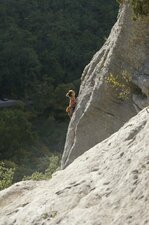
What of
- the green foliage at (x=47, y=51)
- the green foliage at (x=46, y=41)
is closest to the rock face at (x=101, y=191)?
→ the green foliage at (x=47, y=51)

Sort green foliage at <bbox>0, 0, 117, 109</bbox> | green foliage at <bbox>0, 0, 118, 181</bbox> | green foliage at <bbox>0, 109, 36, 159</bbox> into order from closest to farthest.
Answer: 1. green foliage at <bbox>0, 109, 36, 159</bbox>
2. green foliage at <bbox>0, 0, 118, 181</bbox>
3. green foliage at <bbox>0, 0, 117, 109</bbox>

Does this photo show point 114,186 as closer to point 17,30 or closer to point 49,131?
point 49,131

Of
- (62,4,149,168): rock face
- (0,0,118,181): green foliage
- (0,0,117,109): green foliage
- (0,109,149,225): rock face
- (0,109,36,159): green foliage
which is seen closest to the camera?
(0,109,149,225): rock face

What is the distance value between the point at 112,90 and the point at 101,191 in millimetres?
8838

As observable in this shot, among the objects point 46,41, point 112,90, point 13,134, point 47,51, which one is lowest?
point 13,134

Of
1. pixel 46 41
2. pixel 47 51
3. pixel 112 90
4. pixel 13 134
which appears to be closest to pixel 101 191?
pixel 112 90

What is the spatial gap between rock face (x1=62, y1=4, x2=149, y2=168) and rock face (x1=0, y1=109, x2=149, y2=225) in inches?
219

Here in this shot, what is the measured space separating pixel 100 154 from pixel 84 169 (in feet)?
1.82

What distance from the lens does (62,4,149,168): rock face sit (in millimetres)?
17052

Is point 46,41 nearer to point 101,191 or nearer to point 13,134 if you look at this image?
point 13,134

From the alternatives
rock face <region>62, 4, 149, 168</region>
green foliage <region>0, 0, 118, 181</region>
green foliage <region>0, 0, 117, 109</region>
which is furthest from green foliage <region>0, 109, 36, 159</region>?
rock face <region>62, 4, 149, 168</region>

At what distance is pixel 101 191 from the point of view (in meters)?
9.52

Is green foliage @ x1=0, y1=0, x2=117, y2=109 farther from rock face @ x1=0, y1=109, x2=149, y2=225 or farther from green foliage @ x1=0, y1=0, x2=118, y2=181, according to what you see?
rock face @ x1=0, y1=109, x2=149, y2=225

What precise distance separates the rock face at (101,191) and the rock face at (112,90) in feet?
18.3
